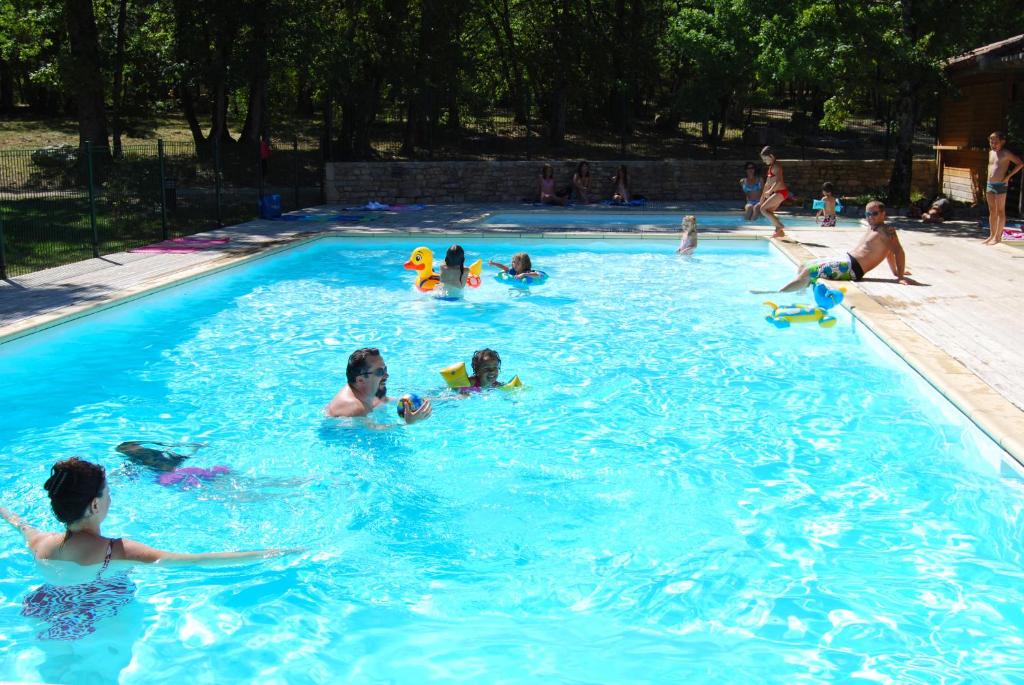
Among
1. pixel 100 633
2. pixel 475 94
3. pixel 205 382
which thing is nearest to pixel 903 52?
pixel 475 94

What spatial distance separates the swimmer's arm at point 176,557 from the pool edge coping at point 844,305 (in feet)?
15.8

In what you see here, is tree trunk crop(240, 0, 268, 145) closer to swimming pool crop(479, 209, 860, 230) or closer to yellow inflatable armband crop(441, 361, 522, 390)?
swimming pool crop(479, 209, 860, 230)

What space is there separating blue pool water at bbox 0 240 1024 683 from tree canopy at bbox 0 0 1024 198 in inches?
477

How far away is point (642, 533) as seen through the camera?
19.8ft

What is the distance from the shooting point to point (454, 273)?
487 inches

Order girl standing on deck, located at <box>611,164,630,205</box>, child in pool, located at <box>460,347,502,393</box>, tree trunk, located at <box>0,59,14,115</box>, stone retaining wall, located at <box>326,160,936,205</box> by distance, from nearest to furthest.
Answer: child in pool, located at <box>460,347,502,393</box>, girl standing on deck, located at <box>611,164,630,205</box>, stone retaining wall, located at <box>326,160,936,205</box>, tree trunk, located at <box>0,59,14,115</box>

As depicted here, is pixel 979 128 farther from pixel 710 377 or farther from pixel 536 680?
pixel 536 680

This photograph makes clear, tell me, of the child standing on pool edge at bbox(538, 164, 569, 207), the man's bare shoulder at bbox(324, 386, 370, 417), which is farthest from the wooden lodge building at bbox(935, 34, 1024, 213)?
the man's bare shoulder at bbox(324, 386, 370, 417)

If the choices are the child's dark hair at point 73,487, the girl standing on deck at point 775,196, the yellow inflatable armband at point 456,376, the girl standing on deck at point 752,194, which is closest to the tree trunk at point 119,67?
the girl standing on deck at point 752,194

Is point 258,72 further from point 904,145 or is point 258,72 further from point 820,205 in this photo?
point 904,145

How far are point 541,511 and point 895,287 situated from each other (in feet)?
25.1

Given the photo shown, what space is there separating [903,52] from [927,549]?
16.3 metres

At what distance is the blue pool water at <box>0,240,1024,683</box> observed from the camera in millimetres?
4707

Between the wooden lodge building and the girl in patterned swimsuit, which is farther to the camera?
the wooden lodge building
